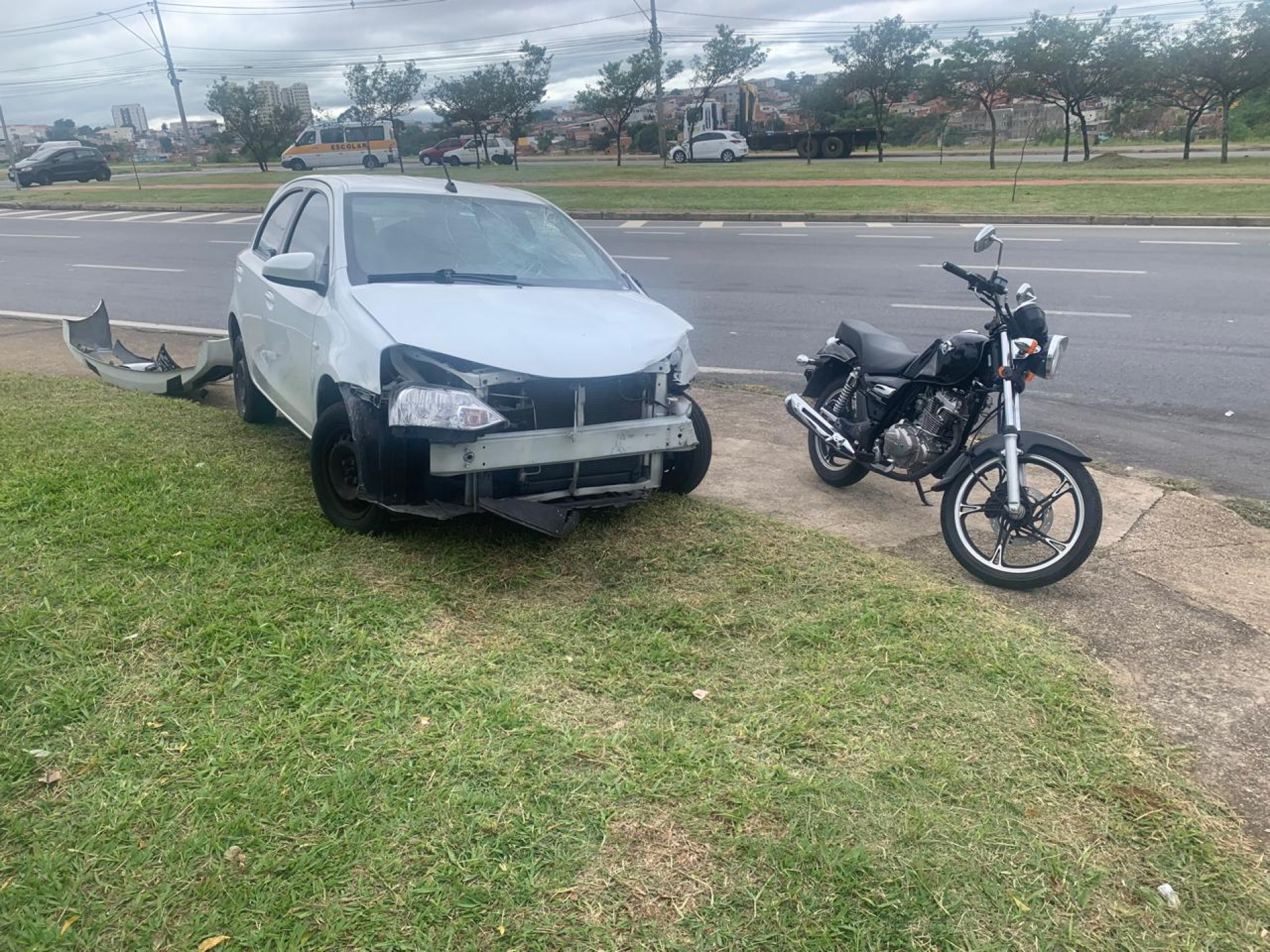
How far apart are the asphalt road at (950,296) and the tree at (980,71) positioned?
794 inches

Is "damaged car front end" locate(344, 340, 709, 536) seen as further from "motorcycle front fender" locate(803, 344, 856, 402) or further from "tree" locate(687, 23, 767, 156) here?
"tree" locate(687, 23, 767, 156)

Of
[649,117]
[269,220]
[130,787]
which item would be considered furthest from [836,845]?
[649,117]

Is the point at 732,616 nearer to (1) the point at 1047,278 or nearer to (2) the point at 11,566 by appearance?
(2) the point at 11,566

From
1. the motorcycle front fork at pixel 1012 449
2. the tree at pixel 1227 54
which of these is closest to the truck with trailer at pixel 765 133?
the tree at pixel 1227 54

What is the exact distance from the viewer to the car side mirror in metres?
4.61

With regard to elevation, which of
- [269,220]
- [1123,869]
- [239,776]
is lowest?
[1123,869]

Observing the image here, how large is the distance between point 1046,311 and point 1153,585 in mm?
6998

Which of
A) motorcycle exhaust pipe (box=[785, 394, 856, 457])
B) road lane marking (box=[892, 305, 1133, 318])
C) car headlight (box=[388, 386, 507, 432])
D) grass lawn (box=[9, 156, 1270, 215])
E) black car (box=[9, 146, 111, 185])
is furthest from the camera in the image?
black car (box=[9, 146, 111, 185])

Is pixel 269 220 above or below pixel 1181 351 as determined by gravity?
above

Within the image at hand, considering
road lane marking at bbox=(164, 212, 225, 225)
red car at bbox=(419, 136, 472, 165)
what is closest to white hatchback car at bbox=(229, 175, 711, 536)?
road lane marking at bbox=(164, 212, 225, 225)

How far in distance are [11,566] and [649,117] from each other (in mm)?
66265

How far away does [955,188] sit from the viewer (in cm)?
2411

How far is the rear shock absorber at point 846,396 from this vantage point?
17.9ft

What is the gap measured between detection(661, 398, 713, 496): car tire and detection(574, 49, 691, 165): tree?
125 ft
